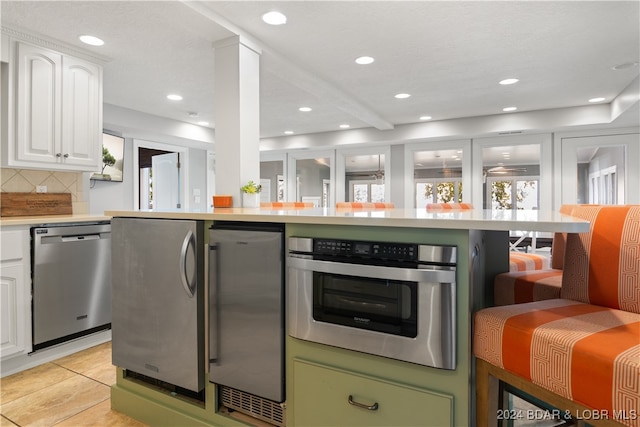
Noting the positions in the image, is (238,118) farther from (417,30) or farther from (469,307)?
(469,307)

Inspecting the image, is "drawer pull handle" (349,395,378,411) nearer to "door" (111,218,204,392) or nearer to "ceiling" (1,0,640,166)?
"door" (111,218,204,392)

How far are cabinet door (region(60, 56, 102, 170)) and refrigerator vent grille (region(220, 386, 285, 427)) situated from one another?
242 centimetres

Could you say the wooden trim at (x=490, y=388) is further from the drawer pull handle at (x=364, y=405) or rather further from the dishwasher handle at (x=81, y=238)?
the dishwasher handle at (x=81, y=238)

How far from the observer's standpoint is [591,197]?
5156 mm

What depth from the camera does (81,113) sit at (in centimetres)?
296

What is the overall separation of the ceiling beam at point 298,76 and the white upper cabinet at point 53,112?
1.39m

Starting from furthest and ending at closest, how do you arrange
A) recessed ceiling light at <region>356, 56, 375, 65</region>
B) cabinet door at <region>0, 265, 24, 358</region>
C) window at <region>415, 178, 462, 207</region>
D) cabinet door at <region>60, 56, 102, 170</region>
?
window at <region>415, 178, 462, 207</region> → recessed ceiling light at <region>356, 56, 375, 65</region> → cabinet door at <region>60, 56, 102, 170</region> → cabinet door at <region>0, 265, 24, 358</region>

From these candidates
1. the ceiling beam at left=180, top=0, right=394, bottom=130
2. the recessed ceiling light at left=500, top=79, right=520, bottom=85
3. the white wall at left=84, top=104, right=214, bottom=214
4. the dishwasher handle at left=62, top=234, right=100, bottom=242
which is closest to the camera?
the ceiling beam at left=180, top=0, right=394, bottom=130

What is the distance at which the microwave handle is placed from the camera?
3.49 ft

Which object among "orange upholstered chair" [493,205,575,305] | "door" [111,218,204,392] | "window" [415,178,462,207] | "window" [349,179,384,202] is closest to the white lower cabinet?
"door" [111,218,204,392]

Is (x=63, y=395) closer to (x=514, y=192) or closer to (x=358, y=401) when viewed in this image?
(x=358, y=401)

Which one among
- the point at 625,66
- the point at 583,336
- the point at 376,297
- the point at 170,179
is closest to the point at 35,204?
the point at 376,297

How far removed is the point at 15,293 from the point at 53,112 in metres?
1.36

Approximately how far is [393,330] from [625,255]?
2.34 ft
